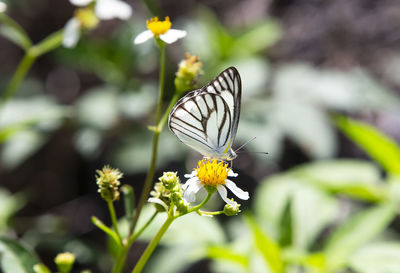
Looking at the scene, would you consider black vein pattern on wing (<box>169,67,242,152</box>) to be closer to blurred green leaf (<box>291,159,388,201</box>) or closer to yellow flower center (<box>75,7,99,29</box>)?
yellow flower center (<box>75,7,99,29</box>)

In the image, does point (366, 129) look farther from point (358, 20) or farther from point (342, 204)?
point (358, 20)

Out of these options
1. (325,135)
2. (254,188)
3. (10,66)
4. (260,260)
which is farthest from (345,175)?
(10,66)

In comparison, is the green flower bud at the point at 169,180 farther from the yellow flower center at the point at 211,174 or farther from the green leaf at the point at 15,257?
the green leaf at the point at 15,257

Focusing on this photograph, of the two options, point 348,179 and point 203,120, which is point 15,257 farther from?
point 348,179

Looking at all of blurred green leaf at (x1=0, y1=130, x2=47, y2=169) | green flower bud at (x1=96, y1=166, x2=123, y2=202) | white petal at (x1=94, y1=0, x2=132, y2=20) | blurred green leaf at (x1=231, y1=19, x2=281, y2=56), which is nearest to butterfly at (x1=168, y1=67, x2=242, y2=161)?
green flower bud at (x1=96, y1=166, x2=123, y2=202)

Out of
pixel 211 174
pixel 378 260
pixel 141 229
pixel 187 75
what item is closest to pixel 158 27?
pixel 187 75

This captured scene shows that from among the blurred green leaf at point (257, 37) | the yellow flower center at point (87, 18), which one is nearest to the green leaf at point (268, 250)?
the yellow flower center at point (87, 18)
